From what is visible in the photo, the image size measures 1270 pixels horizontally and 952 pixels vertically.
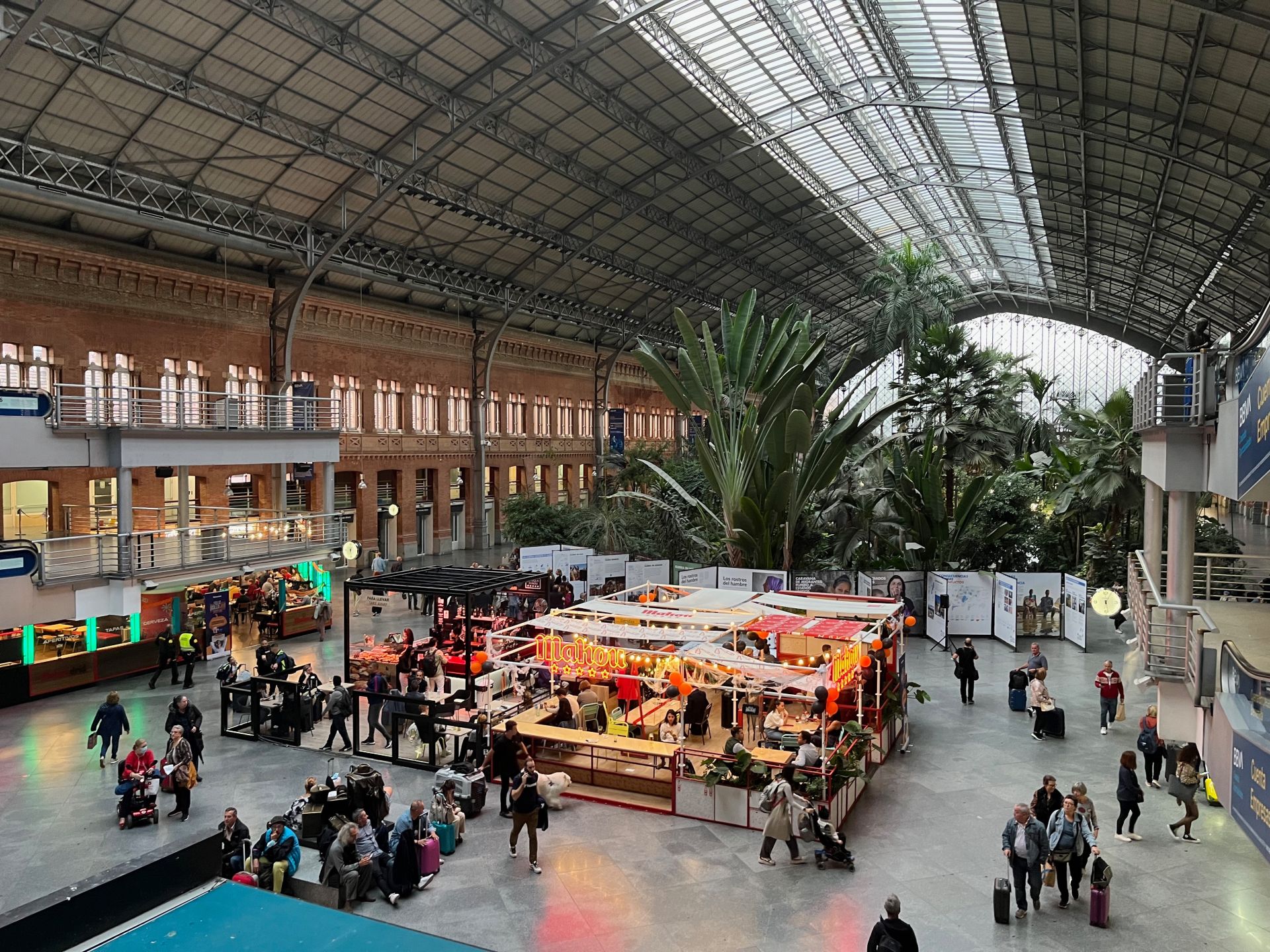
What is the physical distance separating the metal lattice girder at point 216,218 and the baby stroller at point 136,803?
1466 centimetres

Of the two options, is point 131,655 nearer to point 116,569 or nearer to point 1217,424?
point 116,569

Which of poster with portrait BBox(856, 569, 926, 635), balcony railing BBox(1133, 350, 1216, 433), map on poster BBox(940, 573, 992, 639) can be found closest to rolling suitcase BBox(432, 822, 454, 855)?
balcony railing BBox(1133, 350, 1216, 433)

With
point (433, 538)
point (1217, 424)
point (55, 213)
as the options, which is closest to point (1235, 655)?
point (1217, 424)

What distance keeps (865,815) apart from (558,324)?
123ft

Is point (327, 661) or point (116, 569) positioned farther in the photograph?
point (327, 661)

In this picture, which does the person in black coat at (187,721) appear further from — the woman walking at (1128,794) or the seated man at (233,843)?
the woman walking at (1128,794)

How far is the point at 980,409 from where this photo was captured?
83.8 feet

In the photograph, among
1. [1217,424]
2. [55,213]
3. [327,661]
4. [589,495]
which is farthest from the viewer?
[589,495]

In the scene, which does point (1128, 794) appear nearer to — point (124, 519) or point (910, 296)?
point (124, 519)

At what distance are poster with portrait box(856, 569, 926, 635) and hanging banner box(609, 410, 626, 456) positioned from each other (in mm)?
20935

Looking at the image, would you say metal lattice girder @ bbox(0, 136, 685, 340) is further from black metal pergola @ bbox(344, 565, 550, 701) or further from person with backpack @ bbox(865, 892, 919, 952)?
person with backpack @ bbox(865, 892, 919, 952)

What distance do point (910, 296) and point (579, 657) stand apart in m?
24.6

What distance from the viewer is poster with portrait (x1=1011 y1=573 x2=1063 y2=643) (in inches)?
894

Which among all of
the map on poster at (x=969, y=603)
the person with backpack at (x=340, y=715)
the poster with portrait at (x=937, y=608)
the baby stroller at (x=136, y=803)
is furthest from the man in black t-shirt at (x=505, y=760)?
the map on poster at (x=969, y=603)
